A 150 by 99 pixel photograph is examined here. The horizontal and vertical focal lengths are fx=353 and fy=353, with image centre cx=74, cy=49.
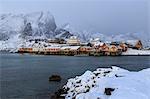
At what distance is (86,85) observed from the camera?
1495 cm

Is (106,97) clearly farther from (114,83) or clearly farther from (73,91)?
(73,91)

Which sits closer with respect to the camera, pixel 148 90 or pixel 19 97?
pixel 148 90

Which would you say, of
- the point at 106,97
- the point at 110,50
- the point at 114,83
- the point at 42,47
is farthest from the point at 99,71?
the point at 42,47

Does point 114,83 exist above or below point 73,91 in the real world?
above

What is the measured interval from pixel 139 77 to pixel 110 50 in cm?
7649

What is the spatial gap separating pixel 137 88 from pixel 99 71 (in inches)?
251

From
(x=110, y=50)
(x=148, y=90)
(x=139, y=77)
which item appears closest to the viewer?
(x=148, y=90)

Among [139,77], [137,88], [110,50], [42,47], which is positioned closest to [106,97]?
[137,88]

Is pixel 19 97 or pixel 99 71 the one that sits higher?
pixel 99 71

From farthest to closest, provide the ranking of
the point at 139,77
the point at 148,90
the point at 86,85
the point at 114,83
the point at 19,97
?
the point at 19,97, the point at 86,85, the point at 139,77, the point at 114,83, the point at 148,90

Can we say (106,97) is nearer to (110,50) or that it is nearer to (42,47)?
(110,50)

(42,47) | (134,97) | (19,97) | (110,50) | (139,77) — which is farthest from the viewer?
(42,47)

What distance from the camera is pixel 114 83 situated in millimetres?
11570

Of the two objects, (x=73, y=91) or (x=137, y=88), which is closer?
(x=137, y=88)
